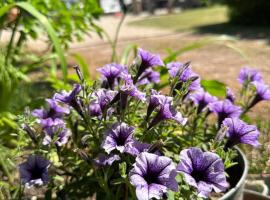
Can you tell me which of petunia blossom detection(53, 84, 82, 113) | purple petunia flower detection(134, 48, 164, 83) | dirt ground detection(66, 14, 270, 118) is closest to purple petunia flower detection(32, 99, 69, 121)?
petunia blossom detection(53, 84, 82, 113)

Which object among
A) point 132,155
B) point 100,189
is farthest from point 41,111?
point 132,155

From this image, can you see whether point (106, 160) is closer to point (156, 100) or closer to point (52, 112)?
point (156, 100)

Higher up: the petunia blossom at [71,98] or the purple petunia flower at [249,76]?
the petunia blossom at [71,98]

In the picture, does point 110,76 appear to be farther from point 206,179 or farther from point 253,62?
point 253,62

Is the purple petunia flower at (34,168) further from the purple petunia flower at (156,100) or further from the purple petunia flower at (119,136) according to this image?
the purple petunia flower at (156,100)

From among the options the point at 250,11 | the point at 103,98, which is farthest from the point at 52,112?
the point at 250,11

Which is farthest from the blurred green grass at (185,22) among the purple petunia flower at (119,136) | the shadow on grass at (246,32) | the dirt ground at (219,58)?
the purple petunia flower at (119,136)
